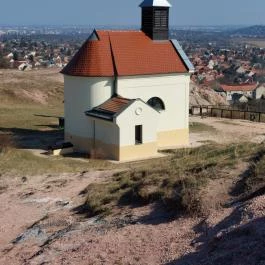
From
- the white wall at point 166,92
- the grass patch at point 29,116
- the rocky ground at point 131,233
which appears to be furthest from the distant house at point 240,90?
the rocky ground at point 131,233

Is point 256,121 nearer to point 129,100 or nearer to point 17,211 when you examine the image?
point 129,100

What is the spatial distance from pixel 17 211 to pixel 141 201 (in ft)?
10.9

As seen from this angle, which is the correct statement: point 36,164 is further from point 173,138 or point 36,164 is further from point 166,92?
point 173,138

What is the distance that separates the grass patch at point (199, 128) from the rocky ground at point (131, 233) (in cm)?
1467

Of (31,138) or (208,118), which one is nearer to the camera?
(31,138)

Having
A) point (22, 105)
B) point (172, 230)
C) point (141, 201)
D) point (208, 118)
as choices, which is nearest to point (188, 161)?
point (141, 201)

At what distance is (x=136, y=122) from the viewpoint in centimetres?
2264

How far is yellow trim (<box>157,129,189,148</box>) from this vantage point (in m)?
24.9

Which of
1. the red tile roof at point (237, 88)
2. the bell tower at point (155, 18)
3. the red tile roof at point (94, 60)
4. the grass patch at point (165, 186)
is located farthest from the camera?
the red tile roof at point (237, 88)

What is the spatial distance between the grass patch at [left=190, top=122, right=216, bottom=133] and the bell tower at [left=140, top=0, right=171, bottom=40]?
556 cm

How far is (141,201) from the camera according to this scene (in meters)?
12.6

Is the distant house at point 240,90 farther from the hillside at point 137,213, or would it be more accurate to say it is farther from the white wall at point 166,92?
the hillside at point 137,213

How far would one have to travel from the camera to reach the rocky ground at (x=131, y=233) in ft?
28.2

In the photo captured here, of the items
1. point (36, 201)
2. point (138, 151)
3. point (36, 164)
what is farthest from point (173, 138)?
point (36, 201)
